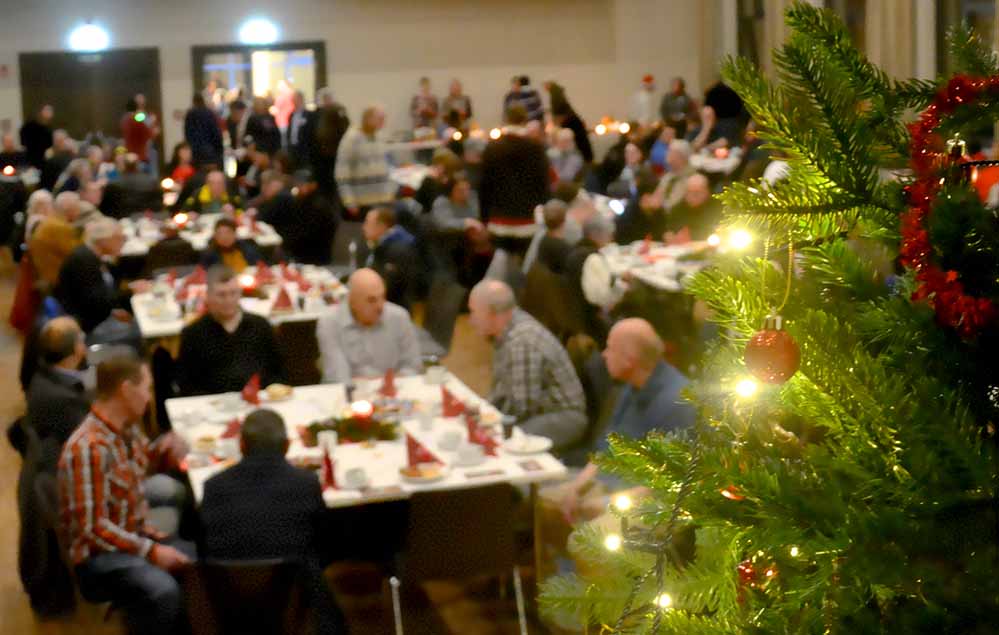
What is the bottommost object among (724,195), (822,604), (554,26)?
(822,604)

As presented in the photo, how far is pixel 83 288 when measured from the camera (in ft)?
29.4

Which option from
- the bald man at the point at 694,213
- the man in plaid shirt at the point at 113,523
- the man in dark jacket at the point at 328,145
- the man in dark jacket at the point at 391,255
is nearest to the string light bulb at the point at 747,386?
the man in plaid shirt at the point at 113,523

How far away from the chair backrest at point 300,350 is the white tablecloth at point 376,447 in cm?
133

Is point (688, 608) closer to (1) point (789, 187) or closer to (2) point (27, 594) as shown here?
(1) point (789, 187)

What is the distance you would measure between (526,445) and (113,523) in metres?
1.62

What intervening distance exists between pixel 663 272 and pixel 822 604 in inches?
324

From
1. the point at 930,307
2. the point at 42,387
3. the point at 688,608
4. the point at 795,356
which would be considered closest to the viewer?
the point at 930,307

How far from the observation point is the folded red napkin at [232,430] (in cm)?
607

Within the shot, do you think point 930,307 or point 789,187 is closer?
point 930,307

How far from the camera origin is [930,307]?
125 cm

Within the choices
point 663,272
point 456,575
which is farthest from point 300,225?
point 456,575

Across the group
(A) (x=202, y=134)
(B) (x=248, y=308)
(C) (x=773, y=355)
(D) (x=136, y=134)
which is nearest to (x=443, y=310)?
(B) (x=248, y=308)

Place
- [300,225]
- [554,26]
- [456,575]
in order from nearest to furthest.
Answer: [456,575] < [300,225] < [554,26]

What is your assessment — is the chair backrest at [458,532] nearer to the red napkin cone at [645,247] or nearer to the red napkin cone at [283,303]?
the red napkin cone at [283,303]
